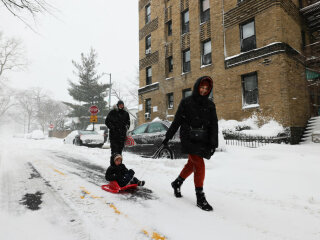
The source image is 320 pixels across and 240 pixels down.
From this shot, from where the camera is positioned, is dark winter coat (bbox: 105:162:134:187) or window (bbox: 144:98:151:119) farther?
window (bbox: 144:98:151:119)

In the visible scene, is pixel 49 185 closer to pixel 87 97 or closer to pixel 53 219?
pixel 53 219

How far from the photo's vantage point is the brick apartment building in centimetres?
1108

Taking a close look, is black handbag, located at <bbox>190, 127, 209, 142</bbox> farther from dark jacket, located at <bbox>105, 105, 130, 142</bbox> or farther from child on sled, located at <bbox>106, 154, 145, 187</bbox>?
dark jacket, located at <bbox>105, 105, 130, 142</bbox>

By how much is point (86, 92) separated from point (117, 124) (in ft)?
110

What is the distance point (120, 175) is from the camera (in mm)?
3992

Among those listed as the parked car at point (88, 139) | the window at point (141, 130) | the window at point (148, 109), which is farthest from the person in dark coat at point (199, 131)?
the window at point (148, 109)

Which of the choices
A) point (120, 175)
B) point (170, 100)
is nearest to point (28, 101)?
point (170, 100)

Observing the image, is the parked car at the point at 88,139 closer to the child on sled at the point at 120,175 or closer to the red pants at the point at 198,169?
the child on sled at the point at 120,175

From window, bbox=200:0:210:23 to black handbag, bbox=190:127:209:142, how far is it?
46.7ft

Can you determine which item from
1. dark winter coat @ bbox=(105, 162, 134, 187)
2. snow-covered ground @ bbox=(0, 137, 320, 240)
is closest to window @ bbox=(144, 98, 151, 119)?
snow-covered ground @ bbox=(0, 137, 320, 240)

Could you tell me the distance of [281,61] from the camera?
10805mm

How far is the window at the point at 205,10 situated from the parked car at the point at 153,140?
11.0 meters

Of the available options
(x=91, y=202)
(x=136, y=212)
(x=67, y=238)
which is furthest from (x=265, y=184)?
(x=67, y=238)

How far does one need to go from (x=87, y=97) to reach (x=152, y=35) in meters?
20.3
